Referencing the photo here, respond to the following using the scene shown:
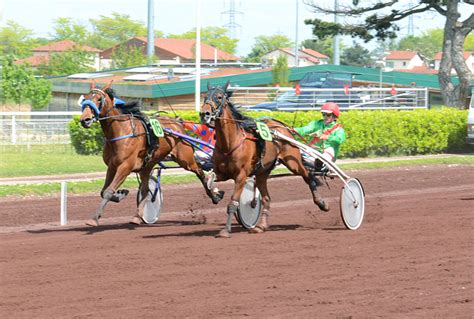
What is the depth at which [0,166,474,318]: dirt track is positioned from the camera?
23.5 feet

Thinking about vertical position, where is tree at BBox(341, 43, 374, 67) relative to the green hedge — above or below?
above

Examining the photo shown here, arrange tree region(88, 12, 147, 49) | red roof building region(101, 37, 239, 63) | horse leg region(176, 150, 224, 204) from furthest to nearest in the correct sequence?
tree region(88, 12, 147, 49), red roof building region(101, 37, 239, 63), horse leg region(176, 150, 224, 204)

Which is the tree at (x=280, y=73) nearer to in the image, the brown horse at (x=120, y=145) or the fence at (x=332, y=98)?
the fence at (x=332, y=98)

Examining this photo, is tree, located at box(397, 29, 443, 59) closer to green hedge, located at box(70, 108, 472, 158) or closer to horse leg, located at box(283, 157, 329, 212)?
green hedge, located at box(70, 108, 472, 158)

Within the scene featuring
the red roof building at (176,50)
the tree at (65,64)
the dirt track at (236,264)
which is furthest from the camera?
the red roof building at (176,50)

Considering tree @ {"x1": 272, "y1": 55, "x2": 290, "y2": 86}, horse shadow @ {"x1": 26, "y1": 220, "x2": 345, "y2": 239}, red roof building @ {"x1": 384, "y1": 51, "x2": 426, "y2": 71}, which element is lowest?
horse shadow @ {"x1": 26, "y1": 220, "x2": 345, "y2": 239}

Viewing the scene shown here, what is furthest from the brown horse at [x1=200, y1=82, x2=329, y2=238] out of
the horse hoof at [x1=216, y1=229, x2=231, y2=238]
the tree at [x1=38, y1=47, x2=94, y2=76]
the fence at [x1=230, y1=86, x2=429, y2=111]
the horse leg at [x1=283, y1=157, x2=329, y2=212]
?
the tree at [x1=38, y1=47, x2=94, y2=76]

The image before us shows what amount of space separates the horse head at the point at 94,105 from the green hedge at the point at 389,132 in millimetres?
10407

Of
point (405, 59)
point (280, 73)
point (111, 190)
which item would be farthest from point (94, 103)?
point (405, 59)

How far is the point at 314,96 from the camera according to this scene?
3072 centimetres

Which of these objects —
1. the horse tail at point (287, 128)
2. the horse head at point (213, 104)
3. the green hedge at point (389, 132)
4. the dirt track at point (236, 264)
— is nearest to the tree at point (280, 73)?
the green hedge at point (389, 132)

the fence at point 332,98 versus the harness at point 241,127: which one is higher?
the fence at point 332,98

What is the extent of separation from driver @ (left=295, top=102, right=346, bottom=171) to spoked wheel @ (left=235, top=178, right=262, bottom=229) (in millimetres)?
738

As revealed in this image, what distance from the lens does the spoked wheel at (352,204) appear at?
11.7 m
